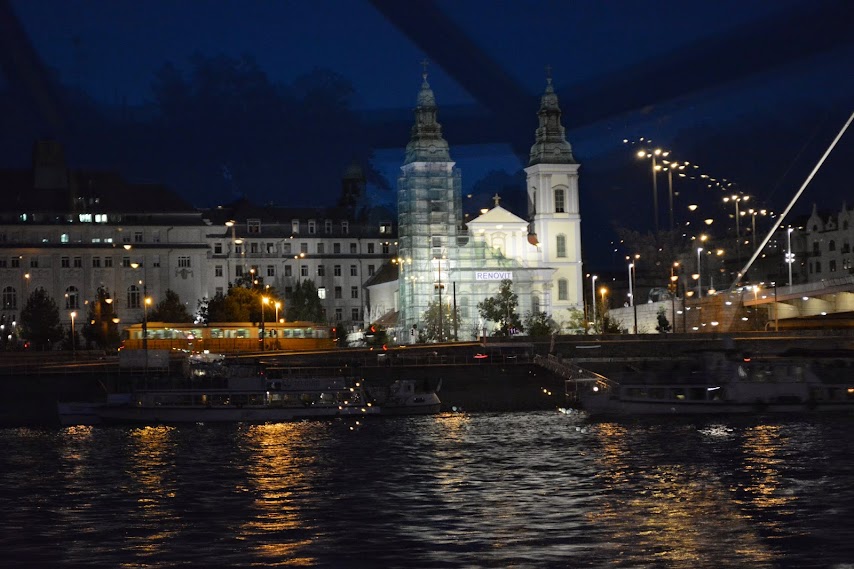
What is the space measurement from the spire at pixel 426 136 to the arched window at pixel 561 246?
16.5 metres

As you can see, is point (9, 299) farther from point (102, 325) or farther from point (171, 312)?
point (102, 325)

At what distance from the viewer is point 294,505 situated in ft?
150

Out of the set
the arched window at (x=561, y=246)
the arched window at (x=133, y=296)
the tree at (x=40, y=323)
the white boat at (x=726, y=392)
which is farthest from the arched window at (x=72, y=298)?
the white boat at (x=726, y=392)

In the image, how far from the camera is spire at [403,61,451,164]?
159 m

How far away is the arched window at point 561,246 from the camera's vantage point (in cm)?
16762

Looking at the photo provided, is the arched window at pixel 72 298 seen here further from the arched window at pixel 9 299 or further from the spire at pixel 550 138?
the spire at pixel 550 138

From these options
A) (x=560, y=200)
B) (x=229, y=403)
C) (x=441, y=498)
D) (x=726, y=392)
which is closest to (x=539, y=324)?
(x=560, y=200)

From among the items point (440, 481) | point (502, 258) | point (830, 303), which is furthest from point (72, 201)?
point (440, 481)

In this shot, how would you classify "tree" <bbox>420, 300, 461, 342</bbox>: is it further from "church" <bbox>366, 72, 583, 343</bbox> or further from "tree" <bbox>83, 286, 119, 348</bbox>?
"tree" <bbox>83, 286, 119, 348</bbox>

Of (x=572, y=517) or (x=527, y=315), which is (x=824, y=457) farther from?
(x=527, y=315)

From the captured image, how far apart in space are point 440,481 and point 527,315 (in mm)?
105652

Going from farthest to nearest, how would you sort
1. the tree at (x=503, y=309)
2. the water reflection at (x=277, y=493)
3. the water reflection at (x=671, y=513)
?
the tree at (x=503, y=309), the water reflection at (x=277, y=493), the water reflection at (x=671, y=513)

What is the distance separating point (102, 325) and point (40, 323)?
7.38 m

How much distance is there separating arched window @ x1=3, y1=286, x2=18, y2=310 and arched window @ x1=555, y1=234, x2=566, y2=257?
2452 inches
